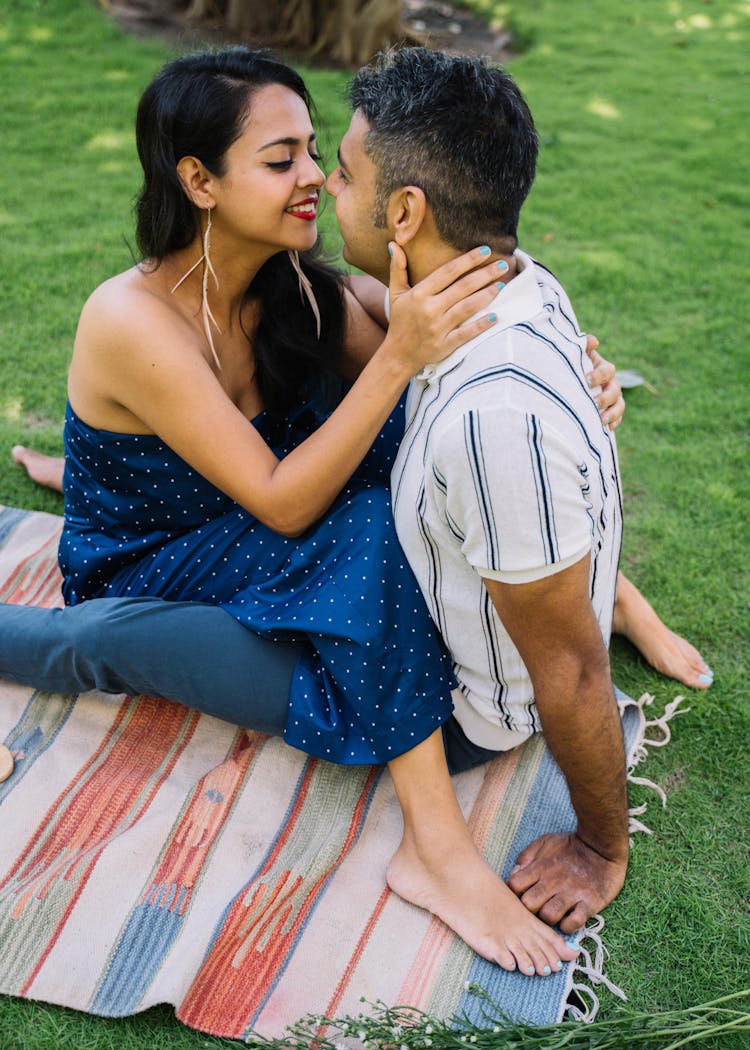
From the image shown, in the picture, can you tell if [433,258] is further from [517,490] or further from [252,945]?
[252,945]

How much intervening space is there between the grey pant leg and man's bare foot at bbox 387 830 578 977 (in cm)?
47

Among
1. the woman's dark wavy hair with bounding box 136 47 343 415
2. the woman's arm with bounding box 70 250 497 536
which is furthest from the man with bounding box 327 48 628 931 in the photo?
the woman's dark wavy hair with bounding box 136 47 343 415

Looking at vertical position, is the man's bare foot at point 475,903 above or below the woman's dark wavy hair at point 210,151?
below

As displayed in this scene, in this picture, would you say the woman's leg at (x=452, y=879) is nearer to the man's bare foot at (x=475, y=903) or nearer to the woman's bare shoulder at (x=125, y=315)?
the man's bare foot at (x=475, y=903)

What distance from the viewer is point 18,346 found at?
4504 mm

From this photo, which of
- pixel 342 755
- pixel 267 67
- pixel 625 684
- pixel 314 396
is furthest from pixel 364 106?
pixel 625 684

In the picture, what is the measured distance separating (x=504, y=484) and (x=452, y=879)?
101 cm

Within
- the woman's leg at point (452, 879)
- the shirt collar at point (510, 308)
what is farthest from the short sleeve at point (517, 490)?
the woman's leg at point (452, 879)

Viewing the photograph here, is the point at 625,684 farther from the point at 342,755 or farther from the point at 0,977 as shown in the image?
the point at 0,977

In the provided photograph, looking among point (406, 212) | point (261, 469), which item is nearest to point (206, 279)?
point (261, 469)

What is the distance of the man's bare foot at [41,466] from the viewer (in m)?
3.77

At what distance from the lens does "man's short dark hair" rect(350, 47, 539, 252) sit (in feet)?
7.07

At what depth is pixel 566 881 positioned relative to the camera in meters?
2.43

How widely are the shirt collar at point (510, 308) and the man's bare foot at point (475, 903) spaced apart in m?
1.13
